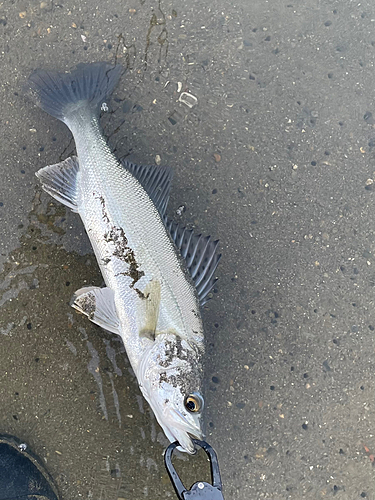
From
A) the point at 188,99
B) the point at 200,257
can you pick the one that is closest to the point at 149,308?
the point at 200,257

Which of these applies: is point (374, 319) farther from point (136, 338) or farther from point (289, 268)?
point (136, 338)

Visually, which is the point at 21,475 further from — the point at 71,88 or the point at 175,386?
the point at 71,88

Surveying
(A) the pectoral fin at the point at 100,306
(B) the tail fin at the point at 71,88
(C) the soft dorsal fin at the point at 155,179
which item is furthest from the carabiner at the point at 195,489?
(B) the tail fin at the point at 71,88

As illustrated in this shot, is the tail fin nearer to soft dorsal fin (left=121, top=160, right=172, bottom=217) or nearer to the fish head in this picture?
soft dorsal fin (left=121, top=160, right=172, bottom=217)

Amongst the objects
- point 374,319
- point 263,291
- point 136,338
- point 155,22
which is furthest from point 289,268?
point 155,22

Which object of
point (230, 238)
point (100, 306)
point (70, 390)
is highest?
point (230, 238)

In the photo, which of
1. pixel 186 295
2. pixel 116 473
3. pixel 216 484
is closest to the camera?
pixel 216 484
